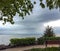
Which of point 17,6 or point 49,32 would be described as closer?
point 17,6

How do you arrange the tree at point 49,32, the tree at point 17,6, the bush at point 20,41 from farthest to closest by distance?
the tree at point 49,32
the bush at point 20,41
the tree at point 17,6

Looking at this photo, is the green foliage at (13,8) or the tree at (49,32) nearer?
the green foliage at (13,8)

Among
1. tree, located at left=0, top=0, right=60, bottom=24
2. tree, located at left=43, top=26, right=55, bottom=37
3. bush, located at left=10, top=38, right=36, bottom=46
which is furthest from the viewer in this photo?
tree, located at left=43, top=26, right=55, bottom=37

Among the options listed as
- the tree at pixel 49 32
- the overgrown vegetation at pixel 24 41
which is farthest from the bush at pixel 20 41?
the tree at pixel 49 32

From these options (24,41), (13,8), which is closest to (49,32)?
(24,41)

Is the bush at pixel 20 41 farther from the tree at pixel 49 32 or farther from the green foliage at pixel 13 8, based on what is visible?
the green foliage at pixel 13 8

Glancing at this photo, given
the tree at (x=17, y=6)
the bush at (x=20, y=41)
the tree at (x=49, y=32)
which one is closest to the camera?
the tree at (x=17, y=6)

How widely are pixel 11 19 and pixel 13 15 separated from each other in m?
0.44

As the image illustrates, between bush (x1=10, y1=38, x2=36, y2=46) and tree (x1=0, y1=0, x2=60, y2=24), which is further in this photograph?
bush (x1=10, y1=38, x2=36, y2=46)

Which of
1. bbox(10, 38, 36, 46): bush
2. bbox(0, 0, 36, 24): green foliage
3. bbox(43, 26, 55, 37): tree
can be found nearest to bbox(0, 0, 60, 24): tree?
bbox(0, 0, 36, 24): green foliage

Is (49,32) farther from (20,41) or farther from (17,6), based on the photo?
(17,6)

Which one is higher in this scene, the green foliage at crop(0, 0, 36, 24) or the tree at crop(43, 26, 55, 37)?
the green foliage at crop(0, 0, 36, 24)

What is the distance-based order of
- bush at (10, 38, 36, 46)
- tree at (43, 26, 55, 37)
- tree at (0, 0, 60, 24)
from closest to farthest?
tree at (0, 0, 60, 24), bush at (10, 38, 36, 46), tree at (43, 26, 55, 37)

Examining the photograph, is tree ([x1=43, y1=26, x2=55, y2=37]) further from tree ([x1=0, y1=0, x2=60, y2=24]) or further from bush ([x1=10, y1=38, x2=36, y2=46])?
tree ([x1=0, y1=0, x2=60, y2=24])
